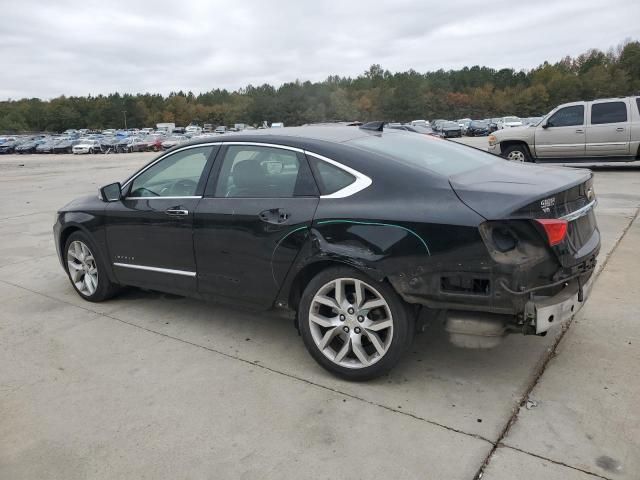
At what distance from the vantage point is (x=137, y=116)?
496ft

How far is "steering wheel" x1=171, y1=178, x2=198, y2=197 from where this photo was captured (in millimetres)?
4129

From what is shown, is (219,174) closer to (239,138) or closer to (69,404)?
(239,138)

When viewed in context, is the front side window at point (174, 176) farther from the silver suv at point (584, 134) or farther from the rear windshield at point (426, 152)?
the silver suv at point (584, 134)

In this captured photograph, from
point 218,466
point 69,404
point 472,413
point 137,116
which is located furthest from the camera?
point 137,116

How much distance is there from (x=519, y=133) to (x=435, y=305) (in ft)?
39.5

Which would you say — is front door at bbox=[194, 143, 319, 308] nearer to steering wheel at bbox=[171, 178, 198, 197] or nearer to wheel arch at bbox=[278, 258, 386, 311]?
wheel arch at bbox=[278, 258, 386, 311]

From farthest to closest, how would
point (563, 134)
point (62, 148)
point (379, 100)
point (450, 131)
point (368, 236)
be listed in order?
point (379, 100)
point (62, 148)
point (450, 131)
point (563, 134)
point (368, 236)

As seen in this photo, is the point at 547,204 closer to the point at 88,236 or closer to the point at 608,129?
the point at 88,236

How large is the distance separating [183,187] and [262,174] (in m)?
0.81

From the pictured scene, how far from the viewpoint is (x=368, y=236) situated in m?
3.15

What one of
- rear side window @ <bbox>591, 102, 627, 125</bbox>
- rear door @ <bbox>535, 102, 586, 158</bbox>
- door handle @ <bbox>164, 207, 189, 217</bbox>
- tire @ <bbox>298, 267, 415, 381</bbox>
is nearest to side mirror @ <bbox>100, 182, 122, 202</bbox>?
door handle @ <bbox>164, 207, 189, 217</bbox>

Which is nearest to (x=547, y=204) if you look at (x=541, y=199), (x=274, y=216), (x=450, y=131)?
(x=541, y=199)

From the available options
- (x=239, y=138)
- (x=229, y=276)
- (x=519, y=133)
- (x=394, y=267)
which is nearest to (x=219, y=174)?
(x=239, y=138)

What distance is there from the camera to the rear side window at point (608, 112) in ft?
42.0
